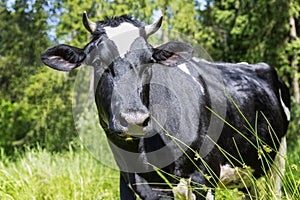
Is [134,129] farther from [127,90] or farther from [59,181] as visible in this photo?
[59,181]

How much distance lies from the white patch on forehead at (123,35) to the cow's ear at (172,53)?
0.22 m

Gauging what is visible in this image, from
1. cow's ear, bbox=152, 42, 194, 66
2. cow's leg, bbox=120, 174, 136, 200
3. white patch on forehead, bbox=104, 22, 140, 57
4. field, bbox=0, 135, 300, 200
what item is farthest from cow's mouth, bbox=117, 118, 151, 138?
field, bbox=0, 135, 300, 200

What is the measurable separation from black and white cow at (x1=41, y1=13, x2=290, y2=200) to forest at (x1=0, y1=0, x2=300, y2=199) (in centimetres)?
41

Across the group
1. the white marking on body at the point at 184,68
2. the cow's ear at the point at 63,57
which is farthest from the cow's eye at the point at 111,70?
the white marking on body at the point at 184,68

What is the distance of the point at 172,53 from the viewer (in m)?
3.56

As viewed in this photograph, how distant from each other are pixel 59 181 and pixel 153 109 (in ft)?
7.20

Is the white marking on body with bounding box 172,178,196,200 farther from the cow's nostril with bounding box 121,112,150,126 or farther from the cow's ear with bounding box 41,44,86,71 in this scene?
the cow's ear with bounding box 41,44,86,71

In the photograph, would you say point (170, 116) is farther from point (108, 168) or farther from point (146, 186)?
point (108, 168)

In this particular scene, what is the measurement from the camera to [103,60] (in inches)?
128

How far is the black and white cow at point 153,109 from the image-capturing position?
3.08 m

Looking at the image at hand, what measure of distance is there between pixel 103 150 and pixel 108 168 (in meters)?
0.96

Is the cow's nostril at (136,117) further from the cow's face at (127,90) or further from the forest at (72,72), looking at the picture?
the forest at (72,72)

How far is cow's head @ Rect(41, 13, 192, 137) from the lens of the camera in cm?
294

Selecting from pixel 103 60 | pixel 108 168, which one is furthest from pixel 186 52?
pixel 108 168
